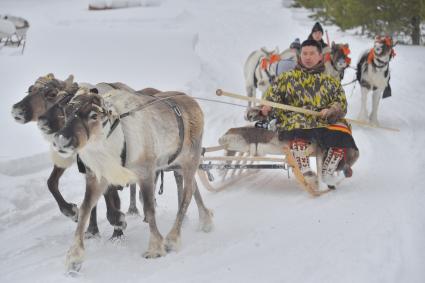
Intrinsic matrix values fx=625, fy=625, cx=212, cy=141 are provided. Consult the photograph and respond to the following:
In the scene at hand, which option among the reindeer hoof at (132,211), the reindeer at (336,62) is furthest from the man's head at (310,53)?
the reindeer at (336,62)

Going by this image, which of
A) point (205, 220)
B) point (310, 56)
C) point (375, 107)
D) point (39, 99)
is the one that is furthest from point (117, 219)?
point (375, 107)

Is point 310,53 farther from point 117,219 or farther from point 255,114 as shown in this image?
point 117,219

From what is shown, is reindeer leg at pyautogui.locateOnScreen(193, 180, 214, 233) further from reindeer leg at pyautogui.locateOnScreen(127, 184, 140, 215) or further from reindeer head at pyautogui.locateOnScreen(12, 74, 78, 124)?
reindeer head at pyautogui.locateOnScreen(12, 74, 78, 124)

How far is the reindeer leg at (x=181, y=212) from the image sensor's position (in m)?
5.22

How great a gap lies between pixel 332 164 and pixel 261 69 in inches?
192

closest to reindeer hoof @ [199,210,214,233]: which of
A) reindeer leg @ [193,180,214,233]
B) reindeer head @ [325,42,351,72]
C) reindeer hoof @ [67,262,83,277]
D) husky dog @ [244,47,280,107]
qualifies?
reindeer leg @ [193,180,214,233]

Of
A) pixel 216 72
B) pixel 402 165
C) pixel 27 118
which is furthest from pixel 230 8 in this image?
pixel 27 118

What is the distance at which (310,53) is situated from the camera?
709cm

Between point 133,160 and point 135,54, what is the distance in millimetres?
12613

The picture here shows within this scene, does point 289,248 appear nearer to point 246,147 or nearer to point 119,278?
point 119,278

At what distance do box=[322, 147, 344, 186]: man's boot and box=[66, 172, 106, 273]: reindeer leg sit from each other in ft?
9.40

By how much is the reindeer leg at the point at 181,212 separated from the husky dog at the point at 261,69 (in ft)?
18.0

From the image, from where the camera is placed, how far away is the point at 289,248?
203 inches

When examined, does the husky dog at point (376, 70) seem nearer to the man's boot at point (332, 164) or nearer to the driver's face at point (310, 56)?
the driver's face at point (310, 56)
